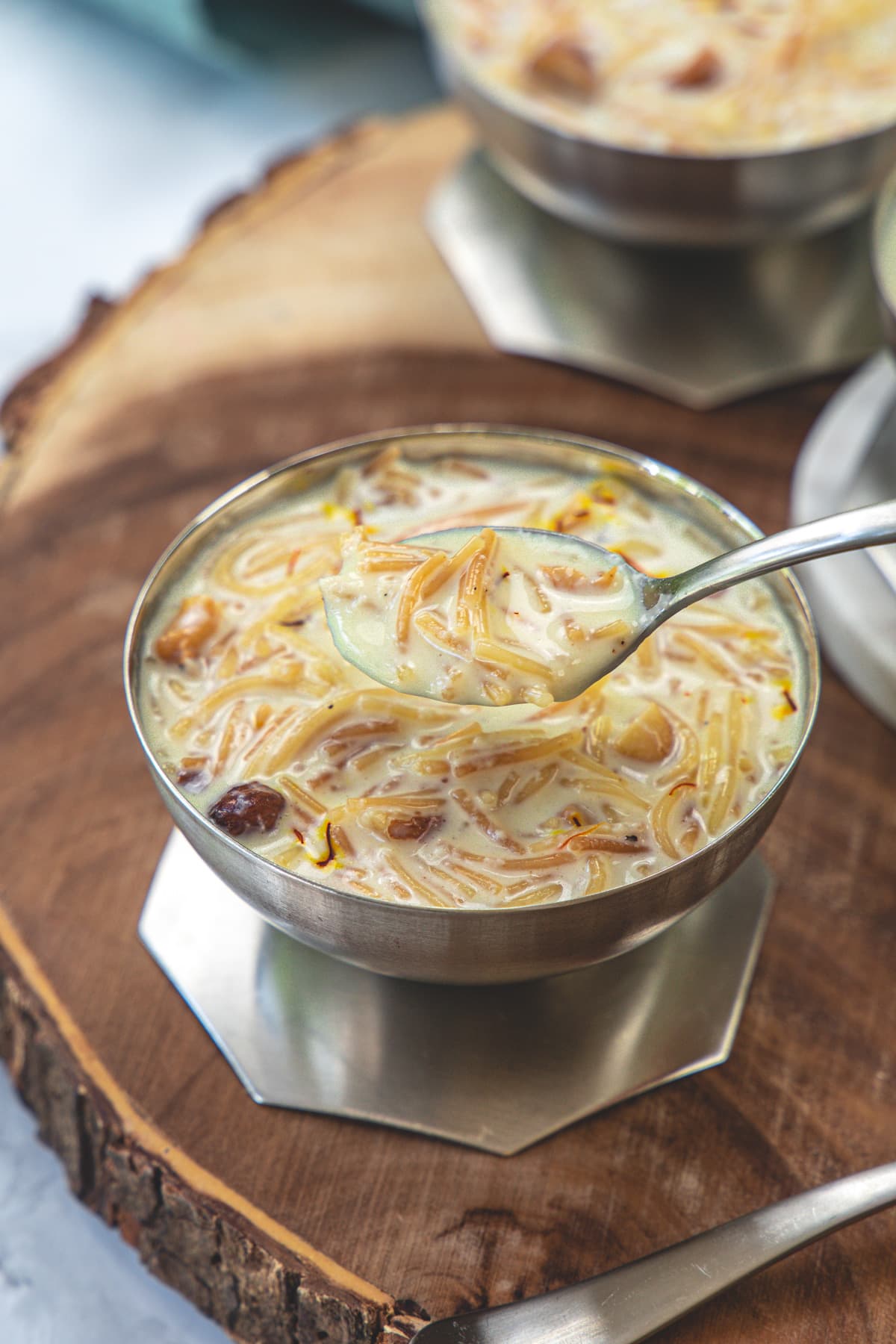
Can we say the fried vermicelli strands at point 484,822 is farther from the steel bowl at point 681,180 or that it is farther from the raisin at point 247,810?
the steel bowl at point 681,180

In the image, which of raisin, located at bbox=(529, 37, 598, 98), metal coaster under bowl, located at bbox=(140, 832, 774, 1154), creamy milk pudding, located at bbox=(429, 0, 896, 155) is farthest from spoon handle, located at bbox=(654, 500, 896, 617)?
raisin, located at bbox=(529, 37, 598, 98)

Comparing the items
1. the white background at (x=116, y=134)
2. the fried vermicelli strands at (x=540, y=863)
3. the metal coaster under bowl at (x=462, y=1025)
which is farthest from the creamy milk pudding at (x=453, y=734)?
the white background at (x=116, y=134)

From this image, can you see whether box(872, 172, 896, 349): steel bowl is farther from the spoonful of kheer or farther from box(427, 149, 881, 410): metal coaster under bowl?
the spoonful of kheer

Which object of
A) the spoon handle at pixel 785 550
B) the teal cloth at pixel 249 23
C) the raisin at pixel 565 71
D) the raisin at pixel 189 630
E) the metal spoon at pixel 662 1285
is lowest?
the metal spoon at pixel 662 1285

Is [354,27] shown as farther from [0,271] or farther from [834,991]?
[834,991]

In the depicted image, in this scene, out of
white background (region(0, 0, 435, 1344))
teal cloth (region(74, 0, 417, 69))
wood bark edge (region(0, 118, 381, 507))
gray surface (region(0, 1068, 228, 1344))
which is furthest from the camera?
teal cloth (region(74, 0, 417, 69))

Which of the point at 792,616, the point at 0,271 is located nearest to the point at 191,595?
the point at 792,616
